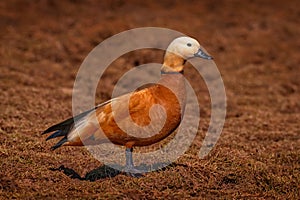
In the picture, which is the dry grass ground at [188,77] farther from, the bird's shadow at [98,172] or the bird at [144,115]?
the bird at [144,115]

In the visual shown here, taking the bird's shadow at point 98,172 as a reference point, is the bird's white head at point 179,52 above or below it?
above

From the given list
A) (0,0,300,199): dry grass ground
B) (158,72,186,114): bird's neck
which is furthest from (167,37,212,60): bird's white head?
(0,0,300,199): dry grass ground

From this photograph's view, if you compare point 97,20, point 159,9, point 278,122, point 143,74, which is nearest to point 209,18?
point 159,9

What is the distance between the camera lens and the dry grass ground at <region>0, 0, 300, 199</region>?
5125mm

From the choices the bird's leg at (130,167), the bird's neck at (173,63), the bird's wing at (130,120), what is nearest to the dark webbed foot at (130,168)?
the bird's leg at (130,167)

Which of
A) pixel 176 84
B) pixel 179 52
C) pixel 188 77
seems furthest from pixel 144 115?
pixel 188 77

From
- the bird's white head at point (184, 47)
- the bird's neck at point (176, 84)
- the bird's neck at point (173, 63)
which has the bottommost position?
the bird's neck at point (176, 84)

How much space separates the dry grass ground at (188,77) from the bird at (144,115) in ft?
1.39

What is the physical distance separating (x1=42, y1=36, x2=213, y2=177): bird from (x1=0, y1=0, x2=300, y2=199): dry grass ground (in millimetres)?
423

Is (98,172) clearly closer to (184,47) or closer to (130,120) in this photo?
(130,120)

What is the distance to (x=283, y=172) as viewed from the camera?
18.9ft

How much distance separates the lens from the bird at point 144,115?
16.4 ft

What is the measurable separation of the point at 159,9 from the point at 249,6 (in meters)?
2.42

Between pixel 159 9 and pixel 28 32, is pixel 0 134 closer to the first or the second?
pixel 28 32
